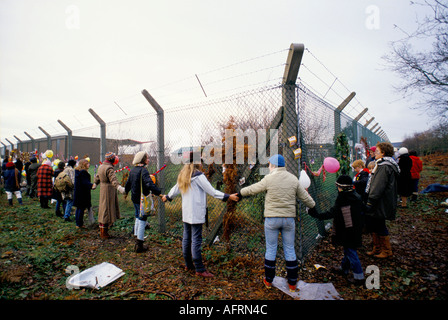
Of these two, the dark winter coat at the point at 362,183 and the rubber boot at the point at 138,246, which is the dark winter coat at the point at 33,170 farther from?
the dark winter coat at the point at 362,183

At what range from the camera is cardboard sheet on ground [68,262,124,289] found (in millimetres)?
3137

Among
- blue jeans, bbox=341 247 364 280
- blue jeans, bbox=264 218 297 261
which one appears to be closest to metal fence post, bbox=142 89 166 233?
blue jeans, bbox=264 218 297 261

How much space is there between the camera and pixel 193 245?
11.1 feet

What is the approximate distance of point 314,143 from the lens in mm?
4422

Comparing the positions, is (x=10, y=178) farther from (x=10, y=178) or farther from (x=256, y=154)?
(x=256, y=154)

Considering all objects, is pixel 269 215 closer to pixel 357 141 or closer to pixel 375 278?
pixel 375 278

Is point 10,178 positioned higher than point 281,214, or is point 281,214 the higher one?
point 10,178

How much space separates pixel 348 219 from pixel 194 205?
6.99 ft

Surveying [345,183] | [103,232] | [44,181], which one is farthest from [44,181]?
[345,183]

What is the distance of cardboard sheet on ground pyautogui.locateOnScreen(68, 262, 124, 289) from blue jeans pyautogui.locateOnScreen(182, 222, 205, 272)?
100cm

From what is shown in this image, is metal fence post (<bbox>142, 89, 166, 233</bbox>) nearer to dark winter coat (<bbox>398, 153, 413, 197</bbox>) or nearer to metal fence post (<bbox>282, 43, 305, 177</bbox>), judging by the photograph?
metal fence post (<bbox>282, 43, 305, 177</bbox>)

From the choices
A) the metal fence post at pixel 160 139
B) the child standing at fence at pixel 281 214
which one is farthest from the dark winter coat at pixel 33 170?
the child standing at fence at pixel 281 214

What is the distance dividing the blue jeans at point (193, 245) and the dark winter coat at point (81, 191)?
3432mm

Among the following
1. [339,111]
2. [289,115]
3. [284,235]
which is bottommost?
[284,235]
